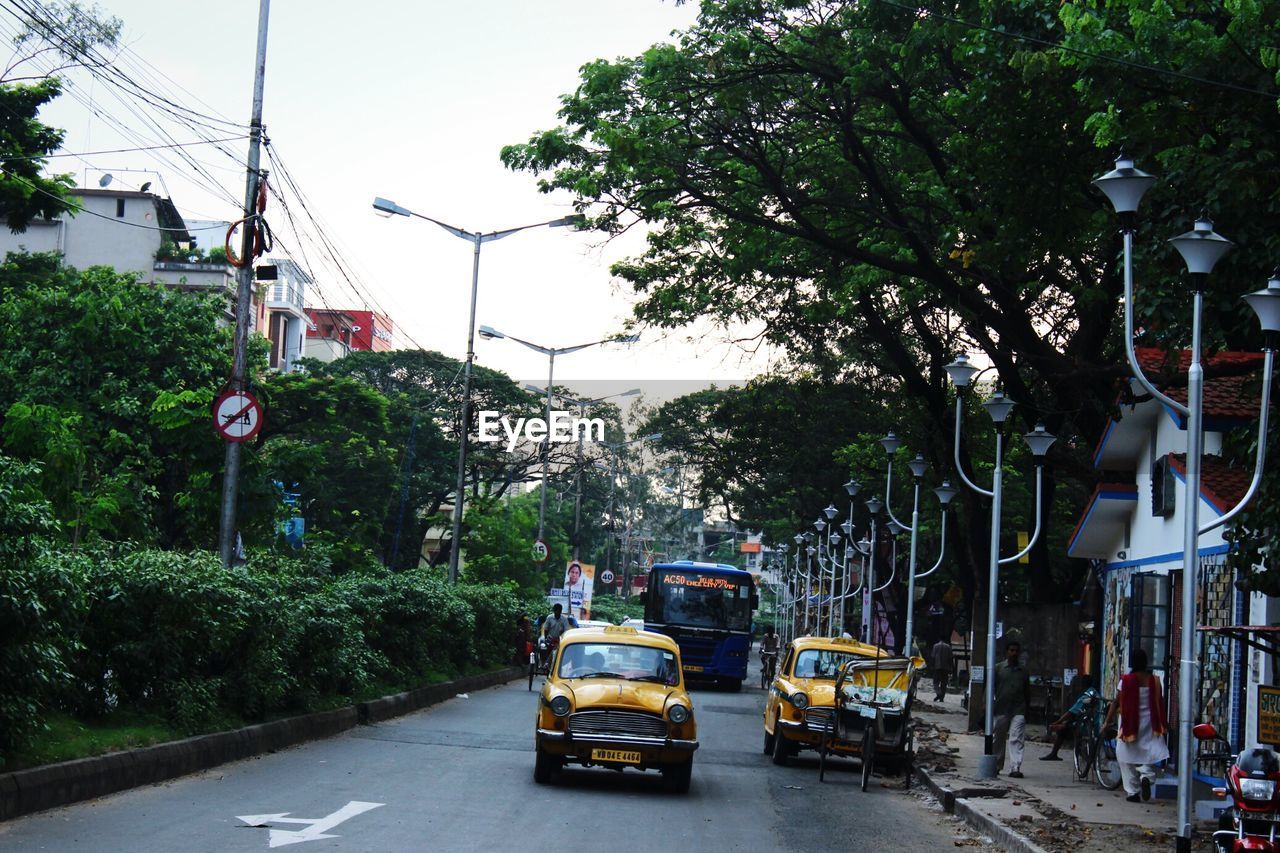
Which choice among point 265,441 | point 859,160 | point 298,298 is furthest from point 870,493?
point 298,298

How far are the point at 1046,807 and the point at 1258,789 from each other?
18.4 ft

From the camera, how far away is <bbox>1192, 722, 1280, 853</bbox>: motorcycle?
995 centimetres

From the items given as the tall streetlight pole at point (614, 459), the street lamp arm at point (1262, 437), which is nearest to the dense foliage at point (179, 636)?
the street lamp arm at point (1262, 437)

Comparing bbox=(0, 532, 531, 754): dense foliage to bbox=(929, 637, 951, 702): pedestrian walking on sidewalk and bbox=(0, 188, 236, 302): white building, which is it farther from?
bbox=(0, 188, 236, 302): white building

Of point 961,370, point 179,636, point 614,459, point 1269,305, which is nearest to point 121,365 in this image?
point 961,370

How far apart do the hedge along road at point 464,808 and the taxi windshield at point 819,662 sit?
1.57 metres

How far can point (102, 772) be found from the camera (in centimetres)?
1172

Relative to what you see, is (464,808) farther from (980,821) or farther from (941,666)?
(941,666)

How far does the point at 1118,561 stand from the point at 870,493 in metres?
25.4

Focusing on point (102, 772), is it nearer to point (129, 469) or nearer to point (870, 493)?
point (129, 469)

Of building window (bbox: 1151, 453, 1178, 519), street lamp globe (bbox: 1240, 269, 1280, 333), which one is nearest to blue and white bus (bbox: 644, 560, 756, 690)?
building window (bbox: 1151, 453, 1178, 519)

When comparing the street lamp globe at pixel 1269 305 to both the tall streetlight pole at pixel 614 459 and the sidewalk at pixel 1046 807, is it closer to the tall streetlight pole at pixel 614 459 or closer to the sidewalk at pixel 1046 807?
the sidewalk at pixel 1046 807

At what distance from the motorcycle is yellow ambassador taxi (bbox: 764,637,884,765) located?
321 inches

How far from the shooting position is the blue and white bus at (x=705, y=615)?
41406 millimetres
